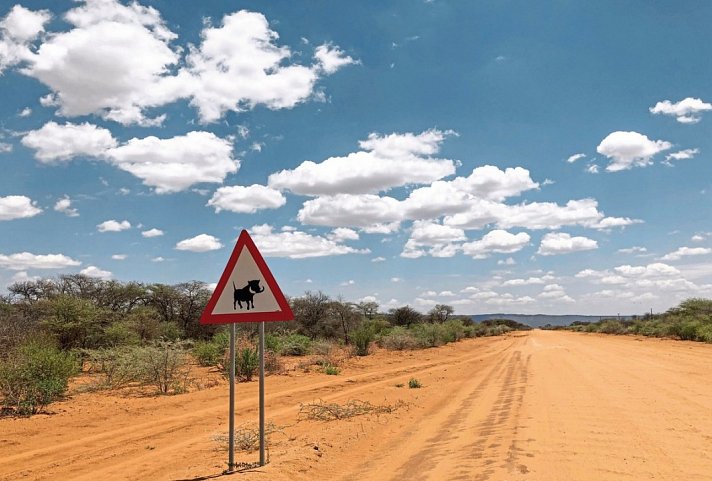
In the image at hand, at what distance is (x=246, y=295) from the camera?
629cm

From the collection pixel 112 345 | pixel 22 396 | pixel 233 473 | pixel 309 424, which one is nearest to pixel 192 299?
pixel 112 345

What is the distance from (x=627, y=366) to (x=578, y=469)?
15.5m

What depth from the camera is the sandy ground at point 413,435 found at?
6.70 m

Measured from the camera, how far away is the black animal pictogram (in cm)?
627

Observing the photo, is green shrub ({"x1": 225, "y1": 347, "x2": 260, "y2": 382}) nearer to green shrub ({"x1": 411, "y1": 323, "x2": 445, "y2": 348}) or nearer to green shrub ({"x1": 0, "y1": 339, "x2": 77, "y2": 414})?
green shrub ({"x1": 0, "y1": 339, "x2": 77, "y2": 414})

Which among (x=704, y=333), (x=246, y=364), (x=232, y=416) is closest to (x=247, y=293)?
(x=232, y=416)

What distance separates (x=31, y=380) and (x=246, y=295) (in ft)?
31.8

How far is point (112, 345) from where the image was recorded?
79.7 ft

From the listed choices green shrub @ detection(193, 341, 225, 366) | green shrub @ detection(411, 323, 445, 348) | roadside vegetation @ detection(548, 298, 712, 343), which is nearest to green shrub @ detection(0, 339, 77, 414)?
green shrub @ detection(193, 341, 225, 366)

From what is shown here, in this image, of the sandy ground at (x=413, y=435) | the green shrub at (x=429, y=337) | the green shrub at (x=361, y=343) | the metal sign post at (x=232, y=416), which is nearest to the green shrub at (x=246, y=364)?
the sandy ground at (x=413, y=435)

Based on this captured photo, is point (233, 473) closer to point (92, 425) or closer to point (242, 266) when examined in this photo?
point (242, 266)

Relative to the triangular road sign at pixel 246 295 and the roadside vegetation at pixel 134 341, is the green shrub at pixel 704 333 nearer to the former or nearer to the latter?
the roadside vegetation at pixel 134 341

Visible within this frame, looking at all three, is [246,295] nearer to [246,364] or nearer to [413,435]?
[413,435]

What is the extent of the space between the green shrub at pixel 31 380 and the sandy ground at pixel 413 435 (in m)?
0.70
